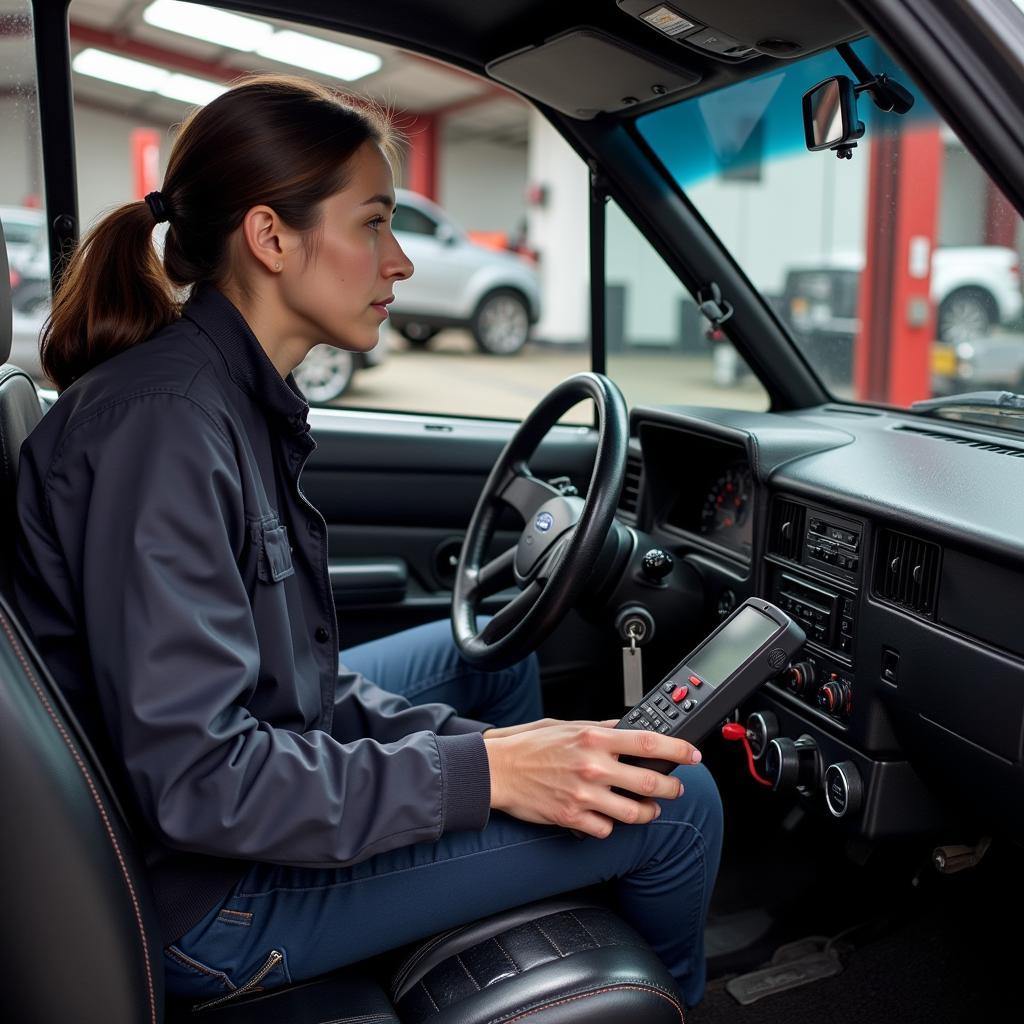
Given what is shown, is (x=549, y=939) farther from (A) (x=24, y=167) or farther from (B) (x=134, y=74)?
(B) (x=134, y=74)

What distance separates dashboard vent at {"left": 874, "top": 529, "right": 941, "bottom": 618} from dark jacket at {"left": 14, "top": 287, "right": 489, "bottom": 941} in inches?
25.7

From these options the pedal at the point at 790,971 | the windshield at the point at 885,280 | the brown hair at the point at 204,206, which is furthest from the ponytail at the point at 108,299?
the windshield at the point at 885,280

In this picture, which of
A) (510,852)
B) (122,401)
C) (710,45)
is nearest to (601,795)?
(510,852)

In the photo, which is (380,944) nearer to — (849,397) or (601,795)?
(601,795)

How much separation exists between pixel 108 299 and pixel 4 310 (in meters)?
0.12

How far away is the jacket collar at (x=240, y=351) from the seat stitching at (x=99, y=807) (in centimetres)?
37

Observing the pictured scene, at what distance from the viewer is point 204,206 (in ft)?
4.22

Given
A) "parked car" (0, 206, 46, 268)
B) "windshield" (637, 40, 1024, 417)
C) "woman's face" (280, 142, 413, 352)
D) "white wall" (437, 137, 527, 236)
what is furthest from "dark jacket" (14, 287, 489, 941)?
"white wall" (437, 137, 527, 236)

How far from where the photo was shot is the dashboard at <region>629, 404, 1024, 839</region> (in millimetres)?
1347

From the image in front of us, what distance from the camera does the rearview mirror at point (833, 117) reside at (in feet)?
4.79

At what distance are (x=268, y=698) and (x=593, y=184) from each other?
4.93ft

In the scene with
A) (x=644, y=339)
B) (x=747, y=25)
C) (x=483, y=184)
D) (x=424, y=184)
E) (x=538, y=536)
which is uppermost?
(x=483, y=184)

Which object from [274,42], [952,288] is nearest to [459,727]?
[274,42]

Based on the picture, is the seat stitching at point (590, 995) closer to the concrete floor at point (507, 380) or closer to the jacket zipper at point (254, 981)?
the jacket zipper at point (254, 981)
